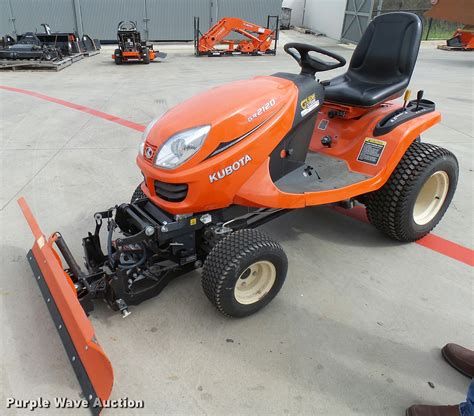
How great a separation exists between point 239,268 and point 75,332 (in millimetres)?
809

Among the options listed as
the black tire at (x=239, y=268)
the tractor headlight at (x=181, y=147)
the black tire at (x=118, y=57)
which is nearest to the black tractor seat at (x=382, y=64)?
the tractor headlight at (x=181, y=147)

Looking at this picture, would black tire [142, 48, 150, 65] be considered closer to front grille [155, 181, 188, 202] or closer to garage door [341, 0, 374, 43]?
garage door [341, 0, 374, 43]

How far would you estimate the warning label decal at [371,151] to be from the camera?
271 centimetres

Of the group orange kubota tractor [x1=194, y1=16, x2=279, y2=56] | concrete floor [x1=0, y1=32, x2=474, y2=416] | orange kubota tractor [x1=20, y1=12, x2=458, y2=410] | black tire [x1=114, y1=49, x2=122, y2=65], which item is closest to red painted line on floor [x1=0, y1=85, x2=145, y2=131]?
concrete floor [x1=0, y1=32, x2=474, y2=416]

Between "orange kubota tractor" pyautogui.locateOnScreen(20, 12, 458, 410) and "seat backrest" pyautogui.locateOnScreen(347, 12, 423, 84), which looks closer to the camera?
"orange kubota tractor" pyautogui.locateOnScreen(20, 12, 458, 410)

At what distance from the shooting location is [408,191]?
269 centimetres

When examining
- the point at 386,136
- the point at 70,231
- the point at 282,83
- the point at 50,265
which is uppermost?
the point at 282,83

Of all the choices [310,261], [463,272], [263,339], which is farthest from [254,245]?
[463,272]

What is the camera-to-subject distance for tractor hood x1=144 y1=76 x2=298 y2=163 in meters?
2.09

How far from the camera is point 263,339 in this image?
2115mm

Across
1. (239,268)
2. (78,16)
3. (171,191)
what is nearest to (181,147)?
(171,191)

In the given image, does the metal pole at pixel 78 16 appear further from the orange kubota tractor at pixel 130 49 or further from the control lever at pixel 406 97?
the control lever at pixel 406 97

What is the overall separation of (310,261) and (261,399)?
1.14 meters

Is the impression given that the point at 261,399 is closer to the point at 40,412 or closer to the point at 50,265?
the point at 40,412
